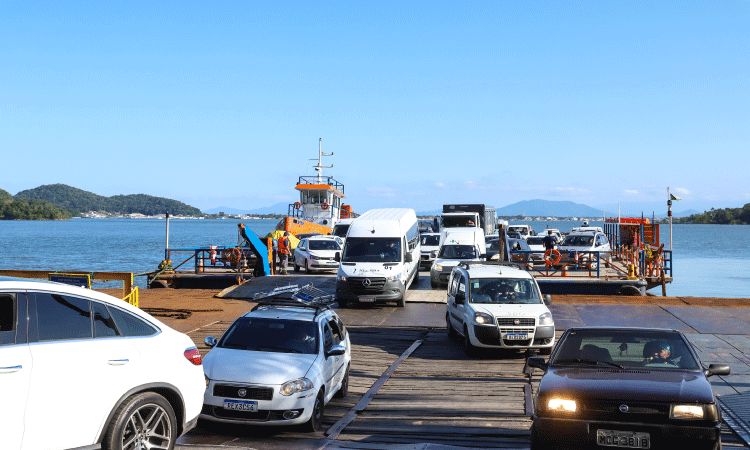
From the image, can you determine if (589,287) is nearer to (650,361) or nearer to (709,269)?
(650,361)

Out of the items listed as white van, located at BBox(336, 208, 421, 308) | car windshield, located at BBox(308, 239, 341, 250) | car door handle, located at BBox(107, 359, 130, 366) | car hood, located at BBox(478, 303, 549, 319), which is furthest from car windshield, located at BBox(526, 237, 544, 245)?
car door handle, located at BBox(107, 359, 130, 366)

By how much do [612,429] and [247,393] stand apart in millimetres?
4225

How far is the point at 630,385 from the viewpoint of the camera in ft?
19.9

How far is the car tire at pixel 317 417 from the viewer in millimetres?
8086

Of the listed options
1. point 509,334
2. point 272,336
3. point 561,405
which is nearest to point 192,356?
point 272,336

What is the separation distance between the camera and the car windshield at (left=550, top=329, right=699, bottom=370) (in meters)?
6.78

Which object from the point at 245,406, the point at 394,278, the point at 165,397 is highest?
the point at 165,397

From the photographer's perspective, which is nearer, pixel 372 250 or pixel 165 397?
pixel 165 397

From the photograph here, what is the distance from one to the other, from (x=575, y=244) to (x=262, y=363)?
30.6m

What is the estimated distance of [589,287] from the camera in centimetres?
2414

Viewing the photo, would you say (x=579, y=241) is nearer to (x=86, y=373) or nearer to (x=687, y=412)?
(x=687, y=412)

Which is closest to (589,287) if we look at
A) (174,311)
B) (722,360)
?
(722,360)

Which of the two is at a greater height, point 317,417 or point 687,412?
point 687,412

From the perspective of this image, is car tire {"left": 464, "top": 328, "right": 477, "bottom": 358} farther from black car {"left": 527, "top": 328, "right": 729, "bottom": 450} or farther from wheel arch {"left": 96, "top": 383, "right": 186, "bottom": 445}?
wheel arch {"left": 96, "top": 383, "right": 186, "bottom": 445}
